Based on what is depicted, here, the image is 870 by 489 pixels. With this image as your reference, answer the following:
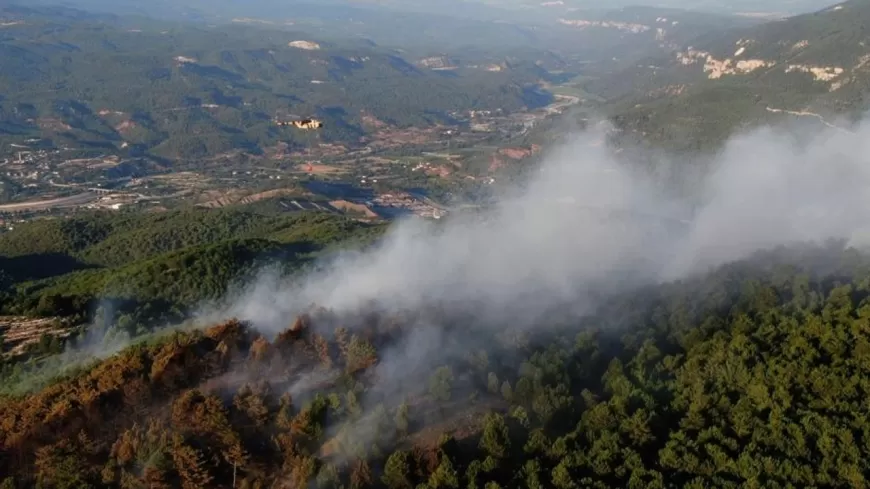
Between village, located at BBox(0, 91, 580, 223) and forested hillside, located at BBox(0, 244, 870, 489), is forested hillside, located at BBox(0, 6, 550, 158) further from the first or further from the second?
forested hillside, located at BBox(0, 244, 870, 489)

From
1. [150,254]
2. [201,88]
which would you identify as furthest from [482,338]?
[201,88]

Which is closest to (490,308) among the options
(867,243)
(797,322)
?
(797,322)

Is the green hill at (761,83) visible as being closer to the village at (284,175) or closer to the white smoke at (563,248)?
the village at (284,175)

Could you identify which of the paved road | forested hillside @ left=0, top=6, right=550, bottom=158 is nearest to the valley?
the paved road

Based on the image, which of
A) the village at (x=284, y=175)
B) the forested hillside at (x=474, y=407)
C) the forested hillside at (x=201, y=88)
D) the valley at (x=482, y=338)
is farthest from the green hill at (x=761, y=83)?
the forested hillside at (x=474, y=407)

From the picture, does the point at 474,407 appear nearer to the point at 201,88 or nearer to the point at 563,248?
the point at 563,248
